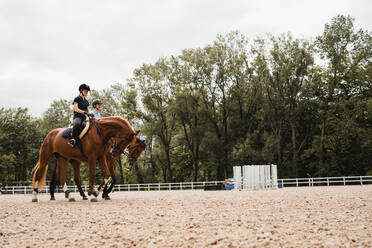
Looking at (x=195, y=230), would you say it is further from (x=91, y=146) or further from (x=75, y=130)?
(x=75, y=130)

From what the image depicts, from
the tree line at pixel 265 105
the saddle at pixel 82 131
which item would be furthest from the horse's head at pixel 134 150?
the tree line at pixel 265 105

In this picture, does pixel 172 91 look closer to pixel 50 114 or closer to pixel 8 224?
pixel 50 114

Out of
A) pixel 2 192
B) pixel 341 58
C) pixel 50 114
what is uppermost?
pixel 341 58

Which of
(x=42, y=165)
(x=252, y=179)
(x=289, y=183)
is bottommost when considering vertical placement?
(x=289, y=183)

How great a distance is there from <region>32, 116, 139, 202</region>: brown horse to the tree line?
23.9 m

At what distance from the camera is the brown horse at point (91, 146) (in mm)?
10984

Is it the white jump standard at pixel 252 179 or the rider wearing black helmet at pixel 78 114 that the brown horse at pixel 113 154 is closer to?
the rider wearing black helmet at pixel 78 114

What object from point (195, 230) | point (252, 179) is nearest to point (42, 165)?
point (195, 230)

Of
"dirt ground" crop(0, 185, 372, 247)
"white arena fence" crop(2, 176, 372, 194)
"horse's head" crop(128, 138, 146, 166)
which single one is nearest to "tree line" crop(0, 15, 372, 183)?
"white arena fence" crop(2, 176, 372, 194)

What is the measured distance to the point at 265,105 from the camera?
3672 cm

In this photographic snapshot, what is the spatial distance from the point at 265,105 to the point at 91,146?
2831 cm

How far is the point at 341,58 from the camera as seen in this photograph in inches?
1325

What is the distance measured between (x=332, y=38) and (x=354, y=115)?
775 centimetres

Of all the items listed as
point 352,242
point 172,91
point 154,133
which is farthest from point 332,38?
point 352,242
